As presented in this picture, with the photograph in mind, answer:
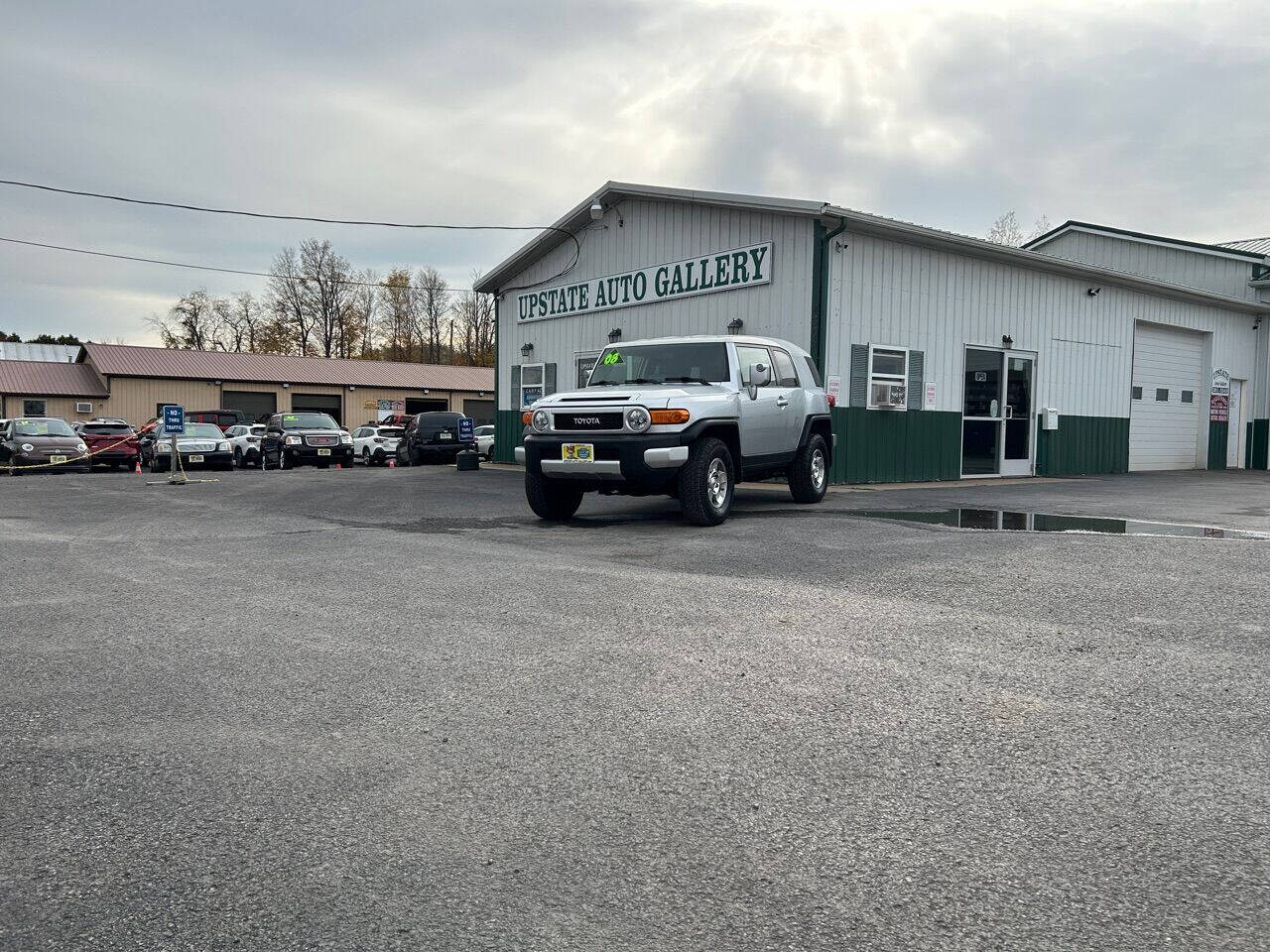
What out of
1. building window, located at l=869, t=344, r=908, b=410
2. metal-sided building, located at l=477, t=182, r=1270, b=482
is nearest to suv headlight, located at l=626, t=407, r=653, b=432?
metal-sided building, located at l=477, t=182, r=1270, b=482

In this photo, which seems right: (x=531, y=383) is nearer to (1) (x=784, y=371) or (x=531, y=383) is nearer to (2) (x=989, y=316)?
(2) (x=989, y=316)

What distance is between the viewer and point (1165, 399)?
2275cm

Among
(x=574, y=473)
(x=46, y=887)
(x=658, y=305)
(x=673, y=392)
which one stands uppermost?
(x=658, y=305)

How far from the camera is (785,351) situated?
40.5 ft

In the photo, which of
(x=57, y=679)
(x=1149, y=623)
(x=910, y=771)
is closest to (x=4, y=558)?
(x=57, y=679)

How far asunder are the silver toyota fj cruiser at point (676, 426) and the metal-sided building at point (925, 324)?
13.3ft

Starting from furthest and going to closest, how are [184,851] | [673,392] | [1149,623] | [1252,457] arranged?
1. [1252,457]
2. [673,392]
3. [1149,623]
4. [184,851]

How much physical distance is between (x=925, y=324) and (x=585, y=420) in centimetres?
912

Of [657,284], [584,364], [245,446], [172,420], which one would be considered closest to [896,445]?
[657,284]

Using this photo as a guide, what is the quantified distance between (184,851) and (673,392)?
7729 mm

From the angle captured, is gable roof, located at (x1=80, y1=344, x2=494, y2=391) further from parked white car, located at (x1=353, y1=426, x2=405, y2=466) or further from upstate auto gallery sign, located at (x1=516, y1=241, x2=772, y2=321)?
upstate auto gallery sign, located at (x1=516, y1=241, x2=772, y2=321)

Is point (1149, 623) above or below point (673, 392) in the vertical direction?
below

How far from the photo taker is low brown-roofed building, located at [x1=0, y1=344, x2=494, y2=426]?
44.7 metres

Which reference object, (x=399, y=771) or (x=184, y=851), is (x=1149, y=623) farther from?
(x=184, y=851)
